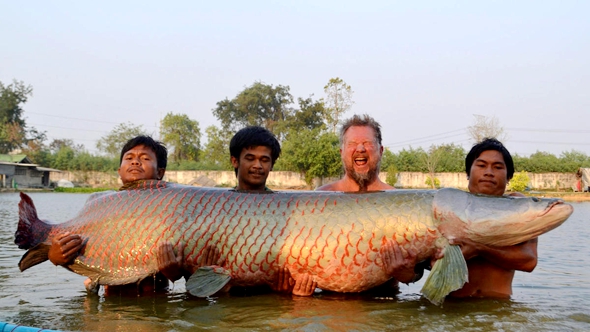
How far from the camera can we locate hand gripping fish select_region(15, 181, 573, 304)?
3.74 metres

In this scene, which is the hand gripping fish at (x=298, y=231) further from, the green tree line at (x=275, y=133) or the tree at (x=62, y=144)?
the tree at (x=62, y=144)

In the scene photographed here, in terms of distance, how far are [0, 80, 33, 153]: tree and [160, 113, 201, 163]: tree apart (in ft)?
50.2

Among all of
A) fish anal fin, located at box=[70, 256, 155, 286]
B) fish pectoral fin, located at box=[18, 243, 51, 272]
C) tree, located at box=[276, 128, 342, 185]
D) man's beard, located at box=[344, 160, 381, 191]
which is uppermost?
tree, located at box=[276, 128, 342, 185]

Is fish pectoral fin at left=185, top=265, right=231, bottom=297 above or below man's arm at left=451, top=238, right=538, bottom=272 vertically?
below

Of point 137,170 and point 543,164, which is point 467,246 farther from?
point 543,164

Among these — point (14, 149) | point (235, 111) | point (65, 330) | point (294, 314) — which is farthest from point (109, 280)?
point (14, 149)

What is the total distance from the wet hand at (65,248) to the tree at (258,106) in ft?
Answer: 173

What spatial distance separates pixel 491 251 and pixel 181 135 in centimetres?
5868

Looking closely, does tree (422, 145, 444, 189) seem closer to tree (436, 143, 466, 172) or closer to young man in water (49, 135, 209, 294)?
tree (436, 143, 466, 172)

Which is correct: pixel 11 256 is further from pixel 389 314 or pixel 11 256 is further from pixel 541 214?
pixel 541 214

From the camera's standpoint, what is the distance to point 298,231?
3.94 meters

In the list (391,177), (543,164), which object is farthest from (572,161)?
(391,177)

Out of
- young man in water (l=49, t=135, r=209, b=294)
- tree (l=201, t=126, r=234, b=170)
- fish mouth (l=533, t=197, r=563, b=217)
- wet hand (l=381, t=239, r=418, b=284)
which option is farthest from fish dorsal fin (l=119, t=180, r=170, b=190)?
tree (l=201, t=126, r=234, b=170)

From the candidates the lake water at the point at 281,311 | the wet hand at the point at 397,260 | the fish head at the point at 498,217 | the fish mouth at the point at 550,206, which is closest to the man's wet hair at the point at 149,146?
the lake water at the point at 281,311
